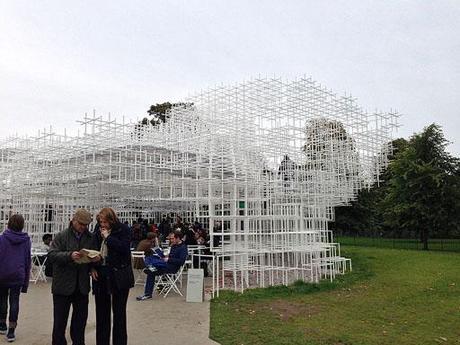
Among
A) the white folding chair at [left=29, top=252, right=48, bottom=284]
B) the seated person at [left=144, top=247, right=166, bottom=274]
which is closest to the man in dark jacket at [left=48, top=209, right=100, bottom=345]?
the seated person at [left=144, top=247, right=166, bottom=274]

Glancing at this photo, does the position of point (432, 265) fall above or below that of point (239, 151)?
below

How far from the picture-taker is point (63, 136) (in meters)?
12.0

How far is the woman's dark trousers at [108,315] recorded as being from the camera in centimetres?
528

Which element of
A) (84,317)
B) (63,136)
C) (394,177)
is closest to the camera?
(84,317)

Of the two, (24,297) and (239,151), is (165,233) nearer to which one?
(239,151)

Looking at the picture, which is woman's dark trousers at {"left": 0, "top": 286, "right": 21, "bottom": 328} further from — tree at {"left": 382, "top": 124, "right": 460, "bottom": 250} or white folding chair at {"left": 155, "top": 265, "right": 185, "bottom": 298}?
tree at {"left": 382, "top": 124, "right": 460, "bottom": 250}

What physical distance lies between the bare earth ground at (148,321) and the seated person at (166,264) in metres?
0.24

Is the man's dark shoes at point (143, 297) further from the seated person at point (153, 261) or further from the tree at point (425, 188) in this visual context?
the tree at point (425, 188)

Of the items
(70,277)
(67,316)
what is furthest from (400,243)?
(70,277)

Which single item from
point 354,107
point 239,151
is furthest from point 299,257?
point 354,107

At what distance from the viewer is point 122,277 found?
514 cm

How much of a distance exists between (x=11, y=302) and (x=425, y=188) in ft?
76.8

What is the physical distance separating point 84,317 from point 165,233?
46.3ft

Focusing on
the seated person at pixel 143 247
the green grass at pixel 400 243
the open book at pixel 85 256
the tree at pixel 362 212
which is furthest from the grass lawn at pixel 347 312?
the tree at pixel 362 212
